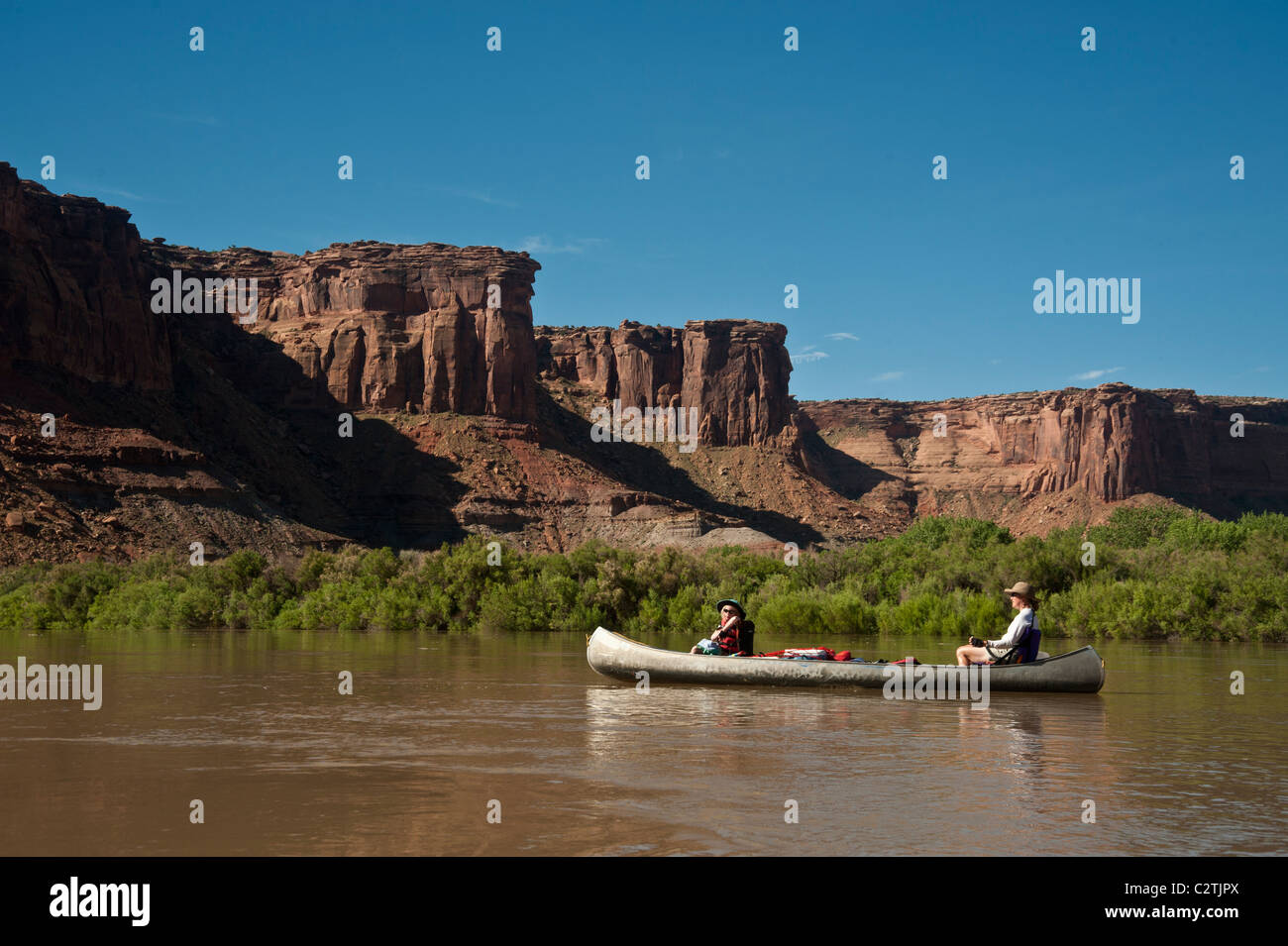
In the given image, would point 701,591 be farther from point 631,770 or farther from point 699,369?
point 699,369

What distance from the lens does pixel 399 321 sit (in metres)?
103

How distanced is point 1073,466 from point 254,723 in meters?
131

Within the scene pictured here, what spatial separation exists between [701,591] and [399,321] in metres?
70.5

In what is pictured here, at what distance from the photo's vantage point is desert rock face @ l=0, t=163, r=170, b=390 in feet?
236

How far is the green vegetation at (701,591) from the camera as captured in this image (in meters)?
32.8

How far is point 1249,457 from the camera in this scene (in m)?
143

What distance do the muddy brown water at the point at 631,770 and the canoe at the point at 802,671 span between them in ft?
0.95

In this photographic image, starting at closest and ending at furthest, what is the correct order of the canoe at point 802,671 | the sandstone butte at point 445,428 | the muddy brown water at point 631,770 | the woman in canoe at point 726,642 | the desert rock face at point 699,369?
the muddy brown water at point 631,770
the canoe at point 802,671
the woman in canoe at point 726,642
the sandstone butte at point 445,428
the desert rock face at point 699,369

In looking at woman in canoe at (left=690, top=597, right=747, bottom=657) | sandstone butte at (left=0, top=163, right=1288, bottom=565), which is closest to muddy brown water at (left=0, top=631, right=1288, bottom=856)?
woman in canoe at (left=690, top=597, right=747, bottom=657)

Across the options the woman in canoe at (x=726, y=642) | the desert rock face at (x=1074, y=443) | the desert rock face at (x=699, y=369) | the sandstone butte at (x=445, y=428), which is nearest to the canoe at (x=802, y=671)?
the woman in canoe at (x=726, y=642)

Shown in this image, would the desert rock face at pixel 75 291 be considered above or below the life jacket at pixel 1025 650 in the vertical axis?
above

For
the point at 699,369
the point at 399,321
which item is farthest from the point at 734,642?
the point at 699,369

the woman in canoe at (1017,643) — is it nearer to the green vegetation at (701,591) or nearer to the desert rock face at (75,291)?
the green vegetation at (701,591)
